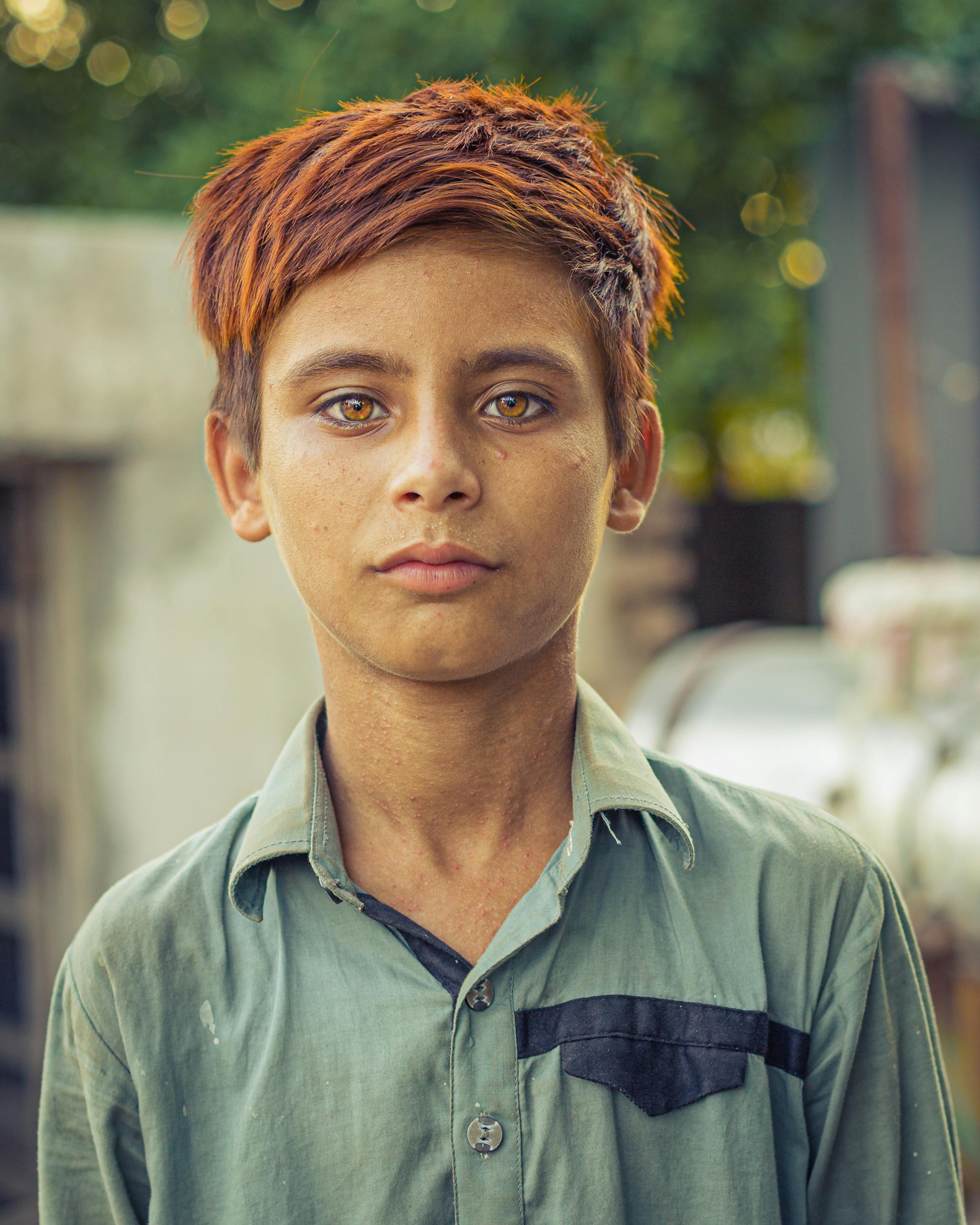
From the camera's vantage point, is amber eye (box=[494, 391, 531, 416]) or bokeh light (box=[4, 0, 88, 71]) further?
bokeh light (box=[4, 0, 88, 71])

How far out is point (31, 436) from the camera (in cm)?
386

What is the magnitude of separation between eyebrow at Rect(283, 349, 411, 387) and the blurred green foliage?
483 cm

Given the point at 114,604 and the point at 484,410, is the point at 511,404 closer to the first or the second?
the point at 484,410

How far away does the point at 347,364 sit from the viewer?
1086 millimetres

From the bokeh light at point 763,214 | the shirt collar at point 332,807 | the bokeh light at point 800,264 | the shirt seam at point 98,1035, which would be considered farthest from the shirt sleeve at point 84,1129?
the bokeh light at point 800,264

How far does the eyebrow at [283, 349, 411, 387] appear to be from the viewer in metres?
1.07

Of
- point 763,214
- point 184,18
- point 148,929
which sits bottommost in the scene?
point 148,929

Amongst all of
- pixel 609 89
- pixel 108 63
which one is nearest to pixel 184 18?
pixel 108 63

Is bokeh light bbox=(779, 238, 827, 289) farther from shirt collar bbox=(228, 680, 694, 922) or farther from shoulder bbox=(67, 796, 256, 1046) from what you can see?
shoulder bbox=(67, 796, 256, 1046)

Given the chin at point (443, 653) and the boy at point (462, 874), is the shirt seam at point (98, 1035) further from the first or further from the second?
the chin at point (443, 653)

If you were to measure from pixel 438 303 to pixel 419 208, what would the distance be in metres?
0.09

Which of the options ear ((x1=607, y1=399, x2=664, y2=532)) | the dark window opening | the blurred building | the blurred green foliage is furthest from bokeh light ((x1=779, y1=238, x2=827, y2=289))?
ear ((x1=607, y1=399, x2=664, y2=532))

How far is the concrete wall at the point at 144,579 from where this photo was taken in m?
3.94

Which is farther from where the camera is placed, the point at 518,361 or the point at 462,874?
the point at 462,874
